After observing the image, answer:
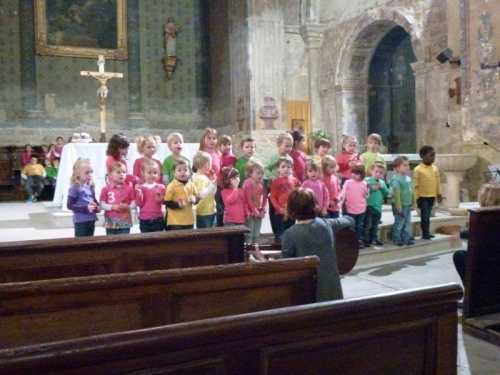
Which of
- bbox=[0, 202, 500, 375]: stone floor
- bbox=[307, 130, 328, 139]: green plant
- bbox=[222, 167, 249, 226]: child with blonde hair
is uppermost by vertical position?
bbox=[307, 130, 328, 139]: green plant

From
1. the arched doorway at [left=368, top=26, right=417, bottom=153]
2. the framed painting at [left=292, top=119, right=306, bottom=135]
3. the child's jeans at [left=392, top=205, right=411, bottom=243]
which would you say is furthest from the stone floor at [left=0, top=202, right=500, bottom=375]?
the arched doorway at [left=368, top=26, right=417, bottom=153]

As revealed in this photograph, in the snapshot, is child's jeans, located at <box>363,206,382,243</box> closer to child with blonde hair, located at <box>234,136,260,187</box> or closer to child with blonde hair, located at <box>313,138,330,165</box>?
child with blonde hair, located at <box>313,138,330,165</box>

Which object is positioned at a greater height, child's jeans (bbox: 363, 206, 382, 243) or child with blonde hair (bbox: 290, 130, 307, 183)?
child with blonde hair (bbox: 290, 130, 307, 183)

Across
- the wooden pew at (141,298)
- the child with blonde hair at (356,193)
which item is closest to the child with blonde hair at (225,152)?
the child with blonde hair at (356,193)

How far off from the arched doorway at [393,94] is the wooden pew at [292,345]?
1118 centimetres

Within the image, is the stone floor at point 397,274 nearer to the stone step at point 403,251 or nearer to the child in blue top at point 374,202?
the stone step at point 403,251

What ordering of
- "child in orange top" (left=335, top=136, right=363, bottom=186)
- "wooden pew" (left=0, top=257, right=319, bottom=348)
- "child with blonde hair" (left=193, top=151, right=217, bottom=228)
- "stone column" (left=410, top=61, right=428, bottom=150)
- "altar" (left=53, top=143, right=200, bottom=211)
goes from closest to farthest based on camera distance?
"wooden pew" (left=0, top=257, right=319, bottom=348) → "child with blonde hair" (left=193, top=151, right=217, bottom=228) → "child in orange top" (left=335, top=136, right=363, bottom=186) → "altar" (left=53, top=143, right=200, bottom=211) → "stone column" (left=410, top=61, right=428, bottom=150)

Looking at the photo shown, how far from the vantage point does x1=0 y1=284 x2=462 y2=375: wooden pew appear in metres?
1.09

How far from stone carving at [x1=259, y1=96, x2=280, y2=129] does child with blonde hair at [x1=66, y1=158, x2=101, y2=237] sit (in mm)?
7590

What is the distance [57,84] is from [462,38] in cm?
922

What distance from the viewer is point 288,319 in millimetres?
1295

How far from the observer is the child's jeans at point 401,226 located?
17.5 feet

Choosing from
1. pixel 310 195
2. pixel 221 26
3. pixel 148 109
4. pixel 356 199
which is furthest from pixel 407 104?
pixel 310 195

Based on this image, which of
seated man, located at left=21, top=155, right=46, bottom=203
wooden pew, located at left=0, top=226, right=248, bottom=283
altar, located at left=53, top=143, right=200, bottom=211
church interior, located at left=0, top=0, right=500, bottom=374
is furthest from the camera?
seated man, located at left=21, top=155, right=46, bottom=203
